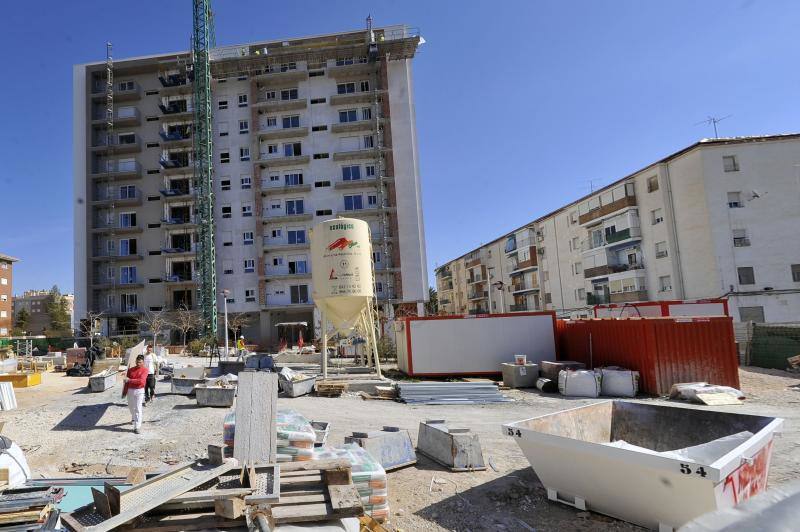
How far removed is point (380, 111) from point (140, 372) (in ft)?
120

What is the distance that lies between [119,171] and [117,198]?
259 centimetres

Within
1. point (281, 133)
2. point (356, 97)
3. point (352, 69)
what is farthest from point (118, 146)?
point (352, 69)

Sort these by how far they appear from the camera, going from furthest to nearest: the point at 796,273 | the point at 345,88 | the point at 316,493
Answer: the point at 345,88 → the point at 796,273 → the point at 316,493

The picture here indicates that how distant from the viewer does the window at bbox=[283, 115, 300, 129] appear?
Result: 141ft

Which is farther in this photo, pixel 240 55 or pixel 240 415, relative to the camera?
pixel 240 55

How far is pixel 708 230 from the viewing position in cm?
3088

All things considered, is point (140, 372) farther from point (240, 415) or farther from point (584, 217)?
point (584, 217)

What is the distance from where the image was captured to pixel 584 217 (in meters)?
42.8

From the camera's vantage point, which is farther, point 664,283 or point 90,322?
point 90,322

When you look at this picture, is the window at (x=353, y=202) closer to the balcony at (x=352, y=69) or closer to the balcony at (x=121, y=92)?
the balcony at (x=352, y=69)

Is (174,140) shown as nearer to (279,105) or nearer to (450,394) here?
(279,105)

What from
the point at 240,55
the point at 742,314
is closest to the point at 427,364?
the point at 742,314

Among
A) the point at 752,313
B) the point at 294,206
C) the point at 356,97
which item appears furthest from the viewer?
the point at 356,97

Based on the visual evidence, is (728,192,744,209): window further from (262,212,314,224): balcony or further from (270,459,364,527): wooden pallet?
(270,459,364,527): wooden pallet
